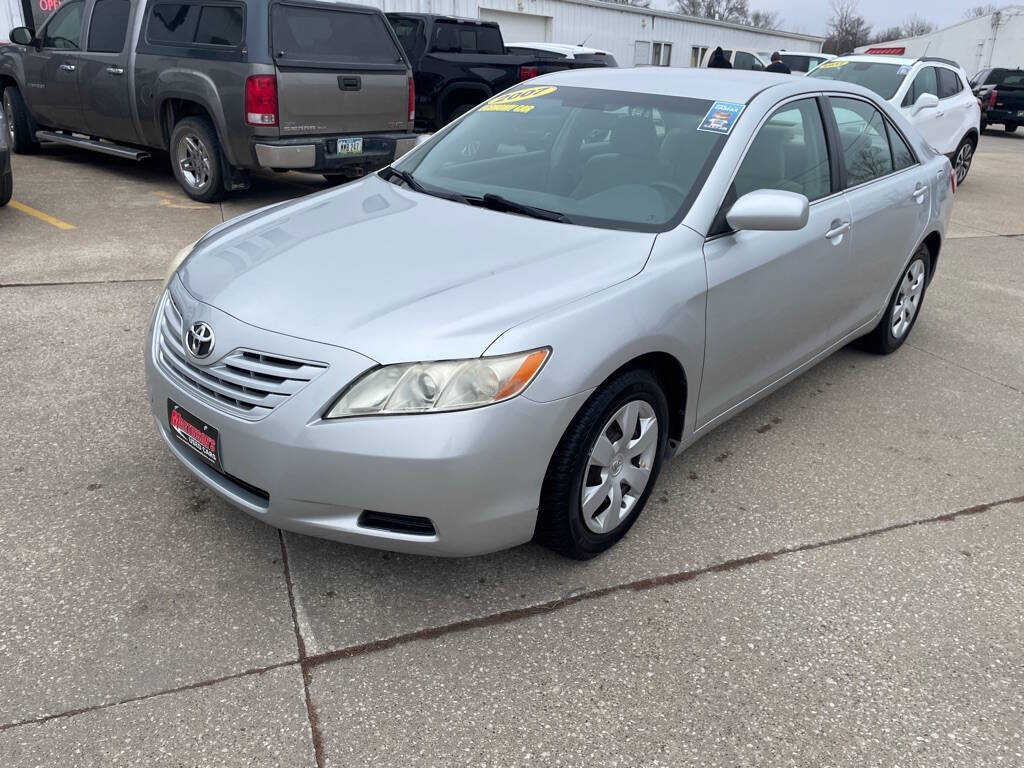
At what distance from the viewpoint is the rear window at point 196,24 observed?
282 inches

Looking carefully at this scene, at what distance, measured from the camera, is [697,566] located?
292cm

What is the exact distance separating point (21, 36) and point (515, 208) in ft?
26.8

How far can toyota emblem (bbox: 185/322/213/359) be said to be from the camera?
2.58 meters

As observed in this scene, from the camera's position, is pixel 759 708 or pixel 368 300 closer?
pixel 759 708

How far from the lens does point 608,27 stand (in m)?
30.0

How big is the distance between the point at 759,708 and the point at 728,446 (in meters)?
1.64

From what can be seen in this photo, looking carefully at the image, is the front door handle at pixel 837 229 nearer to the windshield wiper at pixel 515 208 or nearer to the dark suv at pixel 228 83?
the windshield wiper at pixel 515 208

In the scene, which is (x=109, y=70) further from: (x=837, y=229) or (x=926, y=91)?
(x=926, y=91)

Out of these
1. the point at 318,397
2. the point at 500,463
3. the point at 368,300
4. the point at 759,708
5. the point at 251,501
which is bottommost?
the point at 759,708

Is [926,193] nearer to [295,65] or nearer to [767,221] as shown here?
[767,221]

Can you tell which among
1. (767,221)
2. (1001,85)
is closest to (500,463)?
(767,221)

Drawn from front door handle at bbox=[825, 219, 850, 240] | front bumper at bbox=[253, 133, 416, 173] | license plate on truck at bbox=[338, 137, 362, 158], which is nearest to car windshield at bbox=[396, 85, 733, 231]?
front door handle at bbox=[825, 219, 850, 240]

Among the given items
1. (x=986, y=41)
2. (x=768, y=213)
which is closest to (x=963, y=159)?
(x=768, y=213)

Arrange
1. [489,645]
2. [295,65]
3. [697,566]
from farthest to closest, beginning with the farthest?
[295,65]
[697,566]
[489,645]
